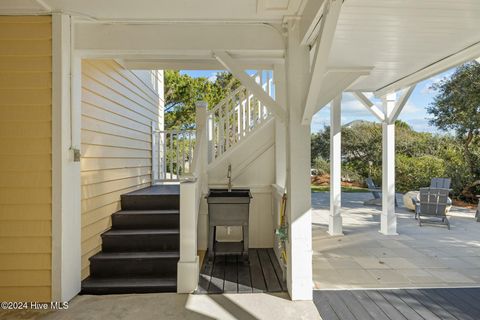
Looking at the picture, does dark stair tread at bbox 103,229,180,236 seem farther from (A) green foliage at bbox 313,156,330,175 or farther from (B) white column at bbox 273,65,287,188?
(A) green foliage at bbox 313,156,330,175

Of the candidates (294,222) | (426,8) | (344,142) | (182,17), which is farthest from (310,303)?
(344,142)

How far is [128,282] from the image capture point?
2.94 m

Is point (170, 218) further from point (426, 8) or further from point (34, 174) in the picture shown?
point (426, 8)

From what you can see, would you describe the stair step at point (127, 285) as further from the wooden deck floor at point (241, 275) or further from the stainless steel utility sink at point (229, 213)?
the stainless steel utility sink at point (229, 213)

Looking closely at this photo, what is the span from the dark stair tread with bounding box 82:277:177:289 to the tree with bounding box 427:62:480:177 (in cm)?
997

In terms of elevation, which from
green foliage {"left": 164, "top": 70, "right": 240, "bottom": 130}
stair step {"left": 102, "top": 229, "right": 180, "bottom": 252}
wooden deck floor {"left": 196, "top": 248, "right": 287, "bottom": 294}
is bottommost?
wooden deck floor {"left": 196, "top": 248, "right": 287, "bottom": 294}

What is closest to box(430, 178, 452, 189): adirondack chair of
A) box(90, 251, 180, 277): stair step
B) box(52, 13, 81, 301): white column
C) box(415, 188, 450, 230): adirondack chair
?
box(415, 188, 450, 230): adirondack chair

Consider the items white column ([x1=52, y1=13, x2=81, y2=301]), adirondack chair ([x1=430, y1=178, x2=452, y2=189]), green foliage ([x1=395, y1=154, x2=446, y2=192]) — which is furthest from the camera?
green foliage ([x1=395, y1=154, x2=446, y2=192])

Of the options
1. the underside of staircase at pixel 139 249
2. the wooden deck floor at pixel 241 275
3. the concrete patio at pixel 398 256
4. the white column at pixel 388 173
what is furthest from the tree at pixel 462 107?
the underside of staircase at pixel 139 249

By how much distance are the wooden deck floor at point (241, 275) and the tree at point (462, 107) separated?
8.68 metres

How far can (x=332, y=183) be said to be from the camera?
208 inches

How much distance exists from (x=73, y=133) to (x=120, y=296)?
1.59 meters

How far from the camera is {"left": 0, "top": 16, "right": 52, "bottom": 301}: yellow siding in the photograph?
8.56 feet

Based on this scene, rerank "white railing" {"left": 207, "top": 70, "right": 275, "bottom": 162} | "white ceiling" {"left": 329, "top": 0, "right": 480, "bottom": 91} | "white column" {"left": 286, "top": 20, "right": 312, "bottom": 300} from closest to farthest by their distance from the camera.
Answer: "white ceiling" {"left": 329, "top": 0, "right": 480, "bottom": 91} < "white column" {"left": 286, "top": 20, "right": 312, "bottom": 300} < "white railing" {"left": 207, "top": 70, "right": 275, "bottom": 162}
